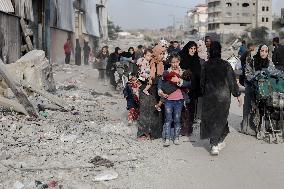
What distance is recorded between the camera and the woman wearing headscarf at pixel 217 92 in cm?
724

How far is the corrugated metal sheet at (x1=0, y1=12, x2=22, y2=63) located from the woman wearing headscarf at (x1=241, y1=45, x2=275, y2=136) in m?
9.62

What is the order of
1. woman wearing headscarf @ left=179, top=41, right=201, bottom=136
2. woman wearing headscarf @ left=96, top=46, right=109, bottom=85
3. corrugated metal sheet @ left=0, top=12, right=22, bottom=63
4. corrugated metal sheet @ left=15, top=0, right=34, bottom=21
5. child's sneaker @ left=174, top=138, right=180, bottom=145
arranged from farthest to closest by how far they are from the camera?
woman wearing headscarf @ left=96, top=46, right=109, bottom=85 < corrugated metal sheet @ left=15, top=0, right=34, bottom=21 < corrugated metal sheet @ left=0, top=12, right=22, bottom=63 < woman wearing headscarf @ left=179, top=41, right=201, bottom=136 < child's sneaker @ left=174, top=138, right=180, bottom=145

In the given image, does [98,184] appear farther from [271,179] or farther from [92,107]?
[92,107]

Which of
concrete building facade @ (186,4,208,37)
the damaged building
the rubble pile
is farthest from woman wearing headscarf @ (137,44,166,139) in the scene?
concrete building facade @ (186,4,208,37)

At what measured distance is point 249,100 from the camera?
8.48 meters

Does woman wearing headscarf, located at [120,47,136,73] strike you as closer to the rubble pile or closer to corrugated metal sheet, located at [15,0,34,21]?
corrugated metal sheet, located at [15,0,34,21]

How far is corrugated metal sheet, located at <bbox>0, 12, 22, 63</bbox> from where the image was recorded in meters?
15.9

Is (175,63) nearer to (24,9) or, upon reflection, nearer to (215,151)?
(215,151)

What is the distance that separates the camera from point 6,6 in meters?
16.0

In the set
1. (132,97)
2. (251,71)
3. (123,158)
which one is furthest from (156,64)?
(123,158)

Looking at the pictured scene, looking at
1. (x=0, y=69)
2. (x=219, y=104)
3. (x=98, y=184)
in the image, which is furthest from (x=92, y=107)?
(x=98, y=184)

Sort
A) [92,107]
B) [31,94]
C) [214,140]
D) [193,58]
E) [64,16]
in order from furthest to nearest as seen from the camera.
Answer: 1. [64,16]
2. [92,107]
3. [31,94]
4. [193,58]
5. [214,140]

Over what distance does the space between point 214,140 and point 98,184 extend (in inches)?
86.9

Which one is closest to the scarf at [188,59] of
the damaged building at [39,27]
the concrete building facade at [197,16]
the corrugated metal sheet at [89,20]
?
the damaged building at [39,27]
